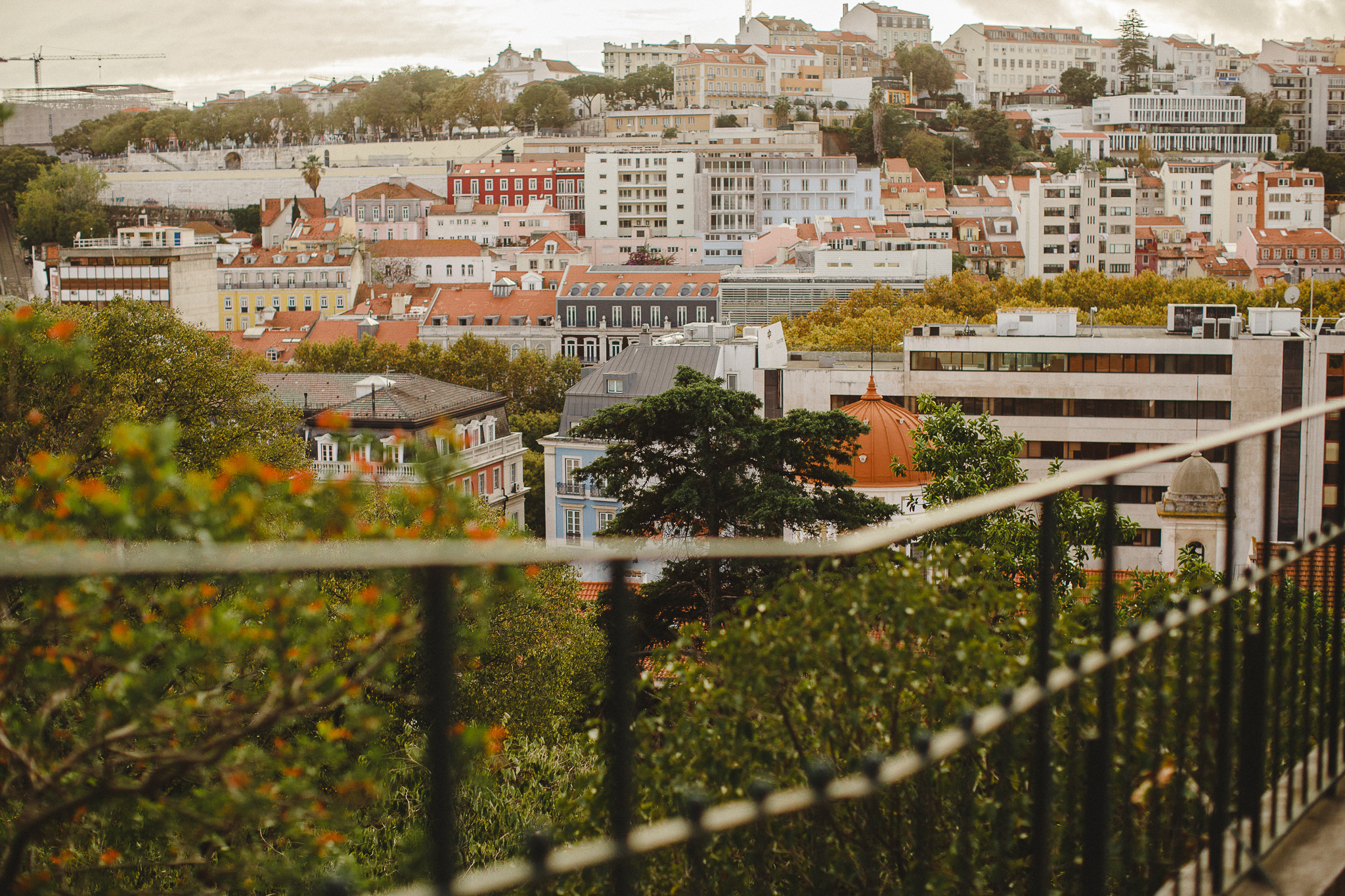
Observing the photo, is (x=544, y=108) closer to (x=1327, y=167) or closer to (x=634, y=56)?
(x=634, y=56)

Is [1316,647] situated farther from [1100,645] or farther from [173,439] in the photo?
[173,439]

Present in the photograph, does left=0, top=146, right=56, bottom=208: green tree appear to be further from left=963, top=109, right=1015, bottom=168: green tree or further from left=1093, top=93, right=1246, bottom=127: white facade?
left=1093, top=93, right=1246, bottom=127: white facade

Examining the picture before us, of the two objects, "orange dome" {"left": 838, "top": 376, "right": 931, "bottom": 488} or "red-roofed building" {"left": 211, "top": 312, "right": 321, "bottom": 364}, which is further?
"red-roofed building" {"left": 211, "top": 312, "right": 321, "bottom": 364}

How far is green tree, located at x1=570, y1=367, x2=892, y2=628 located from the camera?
15430mm

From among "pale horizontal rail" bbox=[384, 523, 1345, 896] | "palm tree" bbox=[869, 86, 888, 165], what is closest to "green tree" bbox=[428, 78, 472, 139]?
"palm tree" bbox=[869, 86, 888, 165]

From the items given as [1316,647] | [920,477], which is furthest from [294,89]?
[1316,647]

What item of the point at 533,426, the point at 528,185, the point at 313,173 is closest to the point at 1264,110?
the point at 528,185

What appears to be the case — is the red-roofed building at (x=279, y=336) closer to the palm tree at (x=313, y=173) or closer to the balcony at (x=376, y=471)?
the palm tree at (x=313, y=173)

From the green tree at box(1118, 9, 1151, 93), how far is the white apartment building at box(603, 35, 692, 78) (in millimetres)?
44201

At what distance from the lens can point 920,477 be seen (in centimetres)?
2305

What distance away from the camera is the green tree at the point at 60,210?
95062mm

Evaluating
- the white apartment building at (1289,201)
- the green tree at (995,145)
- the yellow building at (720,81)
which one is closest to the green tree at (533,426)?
the white apartment building at (1289,201)

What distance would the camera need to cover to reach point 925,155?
357 feet

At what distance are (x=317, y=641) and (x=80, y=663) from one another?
367 millimetres
